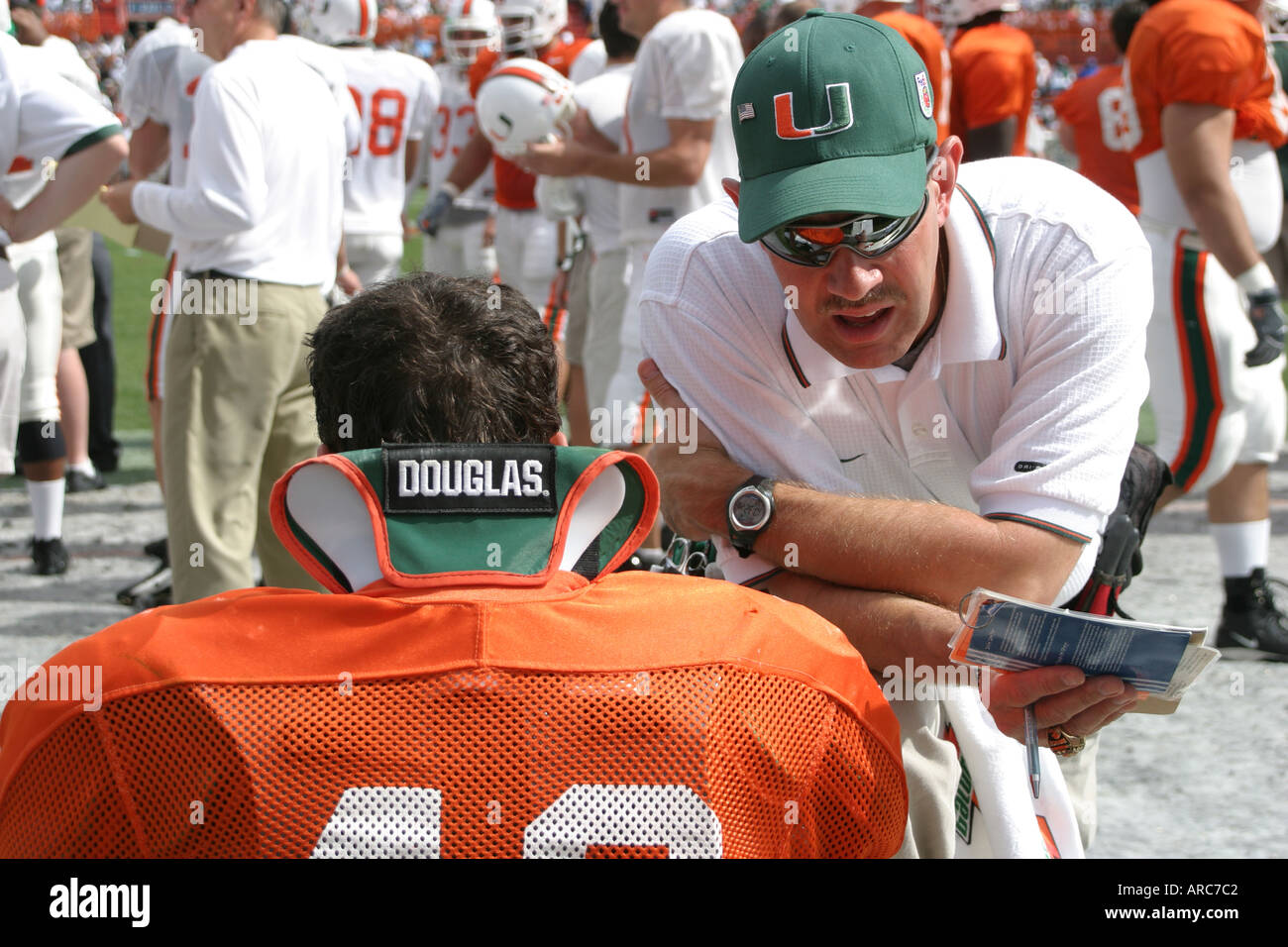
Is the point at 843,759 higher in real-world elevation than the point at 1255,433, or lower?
lower

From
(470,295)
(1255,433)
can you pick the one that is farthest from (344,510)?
(1255,433)

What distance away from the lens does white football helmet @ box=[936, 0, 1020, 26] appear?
6121mm

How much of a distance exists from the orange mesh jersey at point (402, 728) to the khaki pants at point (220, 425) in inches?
122

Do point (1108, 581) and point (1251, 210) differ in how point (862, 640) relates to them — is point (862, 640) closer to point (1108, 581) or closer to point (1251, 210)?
point (1108, 581)

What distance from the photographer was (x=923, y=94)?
80.8 inches

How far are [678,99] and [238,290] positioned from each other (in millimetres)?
1711

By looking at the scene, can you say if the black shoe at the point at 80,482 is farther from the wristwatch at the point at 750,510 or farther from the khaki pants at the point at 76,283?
the wristwatch at the point at 750,510

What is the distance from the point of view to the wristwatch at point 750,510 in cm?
214

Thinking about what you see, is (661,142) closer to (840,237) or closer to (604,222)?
(604,222)

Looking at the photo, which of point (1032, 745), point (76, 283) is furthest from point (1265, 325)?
point (76, 283)

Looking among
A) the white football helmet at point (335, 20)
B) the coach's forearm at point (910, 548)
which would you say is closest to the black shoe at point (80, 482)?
the white football helmet at point (335, 20)

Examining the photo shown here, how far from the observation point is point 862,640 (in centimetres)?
209

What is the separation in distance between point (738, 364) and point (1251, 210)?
3.21 metres

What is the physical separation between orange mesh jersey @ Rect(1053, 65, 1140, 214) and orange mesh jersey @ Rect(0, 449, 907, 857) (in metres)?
5.01
